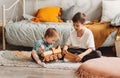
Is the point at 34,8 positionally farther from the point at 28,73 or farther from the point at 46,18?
the point at 28,73

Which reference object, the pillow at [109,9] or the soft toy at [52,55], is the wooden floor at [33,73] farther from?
the pillow at [109,9]

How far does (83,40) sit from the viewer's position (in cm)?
332

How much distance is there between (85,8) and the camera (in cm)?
467

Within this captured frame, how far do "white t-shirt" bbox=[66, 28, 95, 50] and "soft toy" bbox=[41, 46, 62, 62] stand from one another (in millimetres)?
164

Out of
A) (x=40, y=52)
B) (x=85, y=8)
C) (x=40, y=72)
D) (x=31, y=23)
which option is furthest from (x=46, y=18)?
(x=40, y=72)

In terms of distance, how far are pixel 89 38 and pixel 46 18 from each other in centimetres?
122

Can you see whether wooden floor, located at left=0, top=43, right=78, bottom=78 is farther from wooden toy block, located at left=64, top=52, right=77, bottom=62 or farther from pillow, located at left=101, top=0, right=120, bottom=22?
pillow, located at left=101, top=0, right=120, bottom=22

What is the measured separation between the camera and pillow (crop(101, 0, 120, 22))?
4365 millimetres

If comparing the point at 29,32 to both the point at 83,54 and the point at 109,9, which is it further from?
the point at 109,9

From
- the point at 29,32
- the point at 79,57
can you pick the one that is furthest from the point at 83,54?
the point at 29,32

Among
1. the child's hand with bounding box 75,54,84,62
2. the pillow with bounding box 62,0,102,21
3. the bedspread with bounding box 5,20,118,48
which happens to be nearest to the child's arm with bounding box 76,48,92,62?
the child's hand with bounding box 75,54,84,62

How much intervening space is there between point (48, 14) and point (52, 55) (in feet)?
3.90

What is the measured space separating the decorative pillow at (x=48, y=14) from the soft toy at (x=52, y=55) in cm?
101

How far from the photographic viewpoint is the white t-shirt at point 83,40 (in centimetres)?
329
